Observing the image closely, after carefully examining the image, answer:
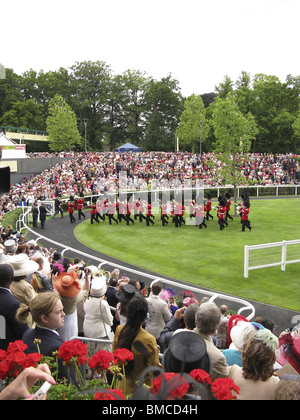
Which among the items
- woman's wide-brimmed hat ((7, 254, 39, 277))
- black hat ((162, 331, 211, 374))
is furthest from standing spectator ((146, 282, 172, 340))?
black hat ((162, 331, 211, 374))

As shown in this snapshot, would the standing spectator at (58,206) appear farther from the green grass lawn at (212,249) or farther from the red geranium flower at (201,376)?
the red geranium flower at (201,376)

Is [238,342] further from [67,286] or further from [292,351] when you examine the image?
[67,286]

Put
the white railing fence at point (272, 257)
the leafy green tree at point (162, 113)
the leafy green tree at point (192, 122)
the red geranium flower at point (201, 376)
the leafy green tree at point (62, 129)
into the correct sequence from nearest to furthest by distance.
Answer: the red geranium flower at point (201, 376), the white railing fence at point (272, 257), the leafy green tree at point (62, 129), the leafy green tree at point (192, 122), the leafy green tree at point (162, 113)

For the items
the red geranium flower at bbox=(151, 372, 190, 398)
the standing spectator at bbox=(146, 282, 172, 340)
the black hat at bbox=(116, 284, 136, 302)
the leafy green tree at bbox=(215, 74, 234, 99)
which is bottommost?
the standing spectator at bbox=(146, 282, 172, 340)

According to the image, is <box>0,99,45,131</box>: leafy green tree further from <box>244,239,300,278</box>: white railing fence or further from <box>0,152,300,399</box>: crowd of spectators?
<box>0,152,300,399</box>: crowd of spectators

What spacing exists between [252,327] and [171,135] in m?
61.4

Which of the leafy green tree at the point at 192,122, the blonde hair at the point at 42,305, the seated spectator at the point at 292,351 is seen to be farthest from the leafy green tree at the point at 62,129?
the seated spectator at the point at 292,351

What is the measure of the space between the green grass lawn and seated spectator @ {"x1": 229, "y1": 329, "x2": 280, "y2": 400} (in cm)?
682

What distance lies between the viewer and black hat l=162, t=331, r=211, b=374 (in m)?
2.72

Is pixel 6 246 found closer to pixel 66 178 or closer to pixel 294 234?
pixel 294 234

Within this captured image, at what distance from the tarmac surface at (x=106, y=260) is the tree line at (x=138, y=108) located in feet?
117

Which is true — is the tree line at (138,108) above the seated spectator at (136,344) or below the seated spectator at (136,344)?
above

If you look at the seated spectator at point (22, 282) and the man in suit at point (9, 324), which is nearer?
the man in suit at point (9, 324)

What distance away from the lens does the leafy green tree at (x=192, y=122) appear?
56812 mm
